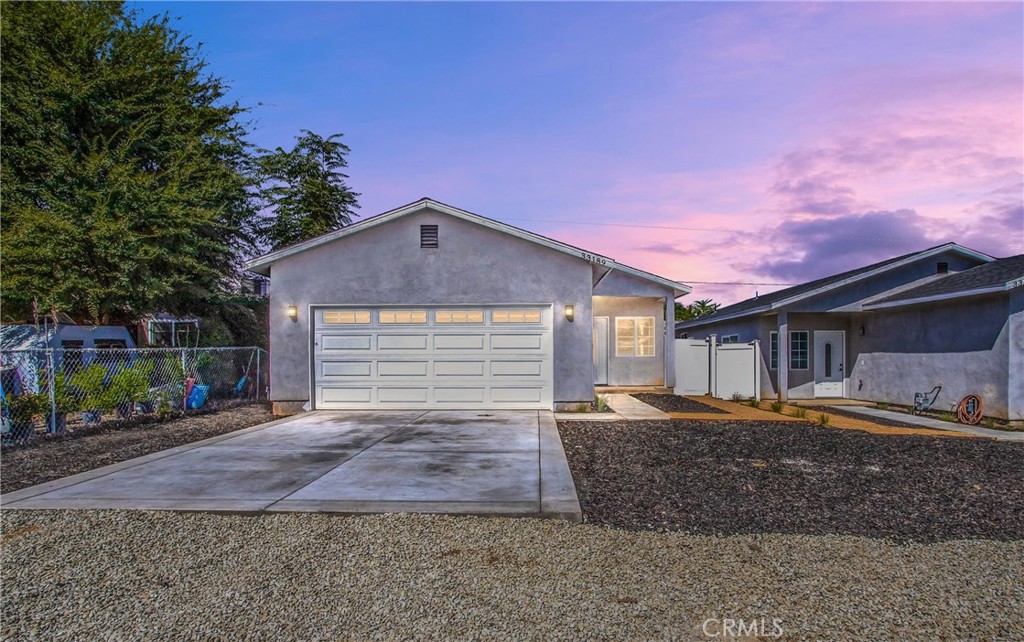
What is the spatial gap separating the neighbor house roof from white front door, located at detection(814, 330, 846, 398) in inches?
64.5

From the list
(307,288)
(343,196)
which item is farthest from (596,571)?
(343,196)

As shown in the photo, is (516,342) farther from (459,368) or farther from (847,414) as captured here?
(847,414)

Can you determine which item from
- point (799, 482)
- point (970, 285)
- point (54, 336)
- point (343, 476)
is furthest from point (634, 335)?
point (54, 336)

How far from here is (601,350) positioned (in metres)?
16.9

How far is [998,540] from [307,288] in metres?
11.2

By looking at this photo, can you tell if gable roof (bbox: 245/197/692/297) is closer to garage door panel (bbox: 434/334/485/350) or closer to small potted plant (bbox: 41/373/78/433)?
garage door panel (bbox: 434/334/485/350)

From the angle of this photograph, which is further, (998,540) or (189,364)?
(189,364)

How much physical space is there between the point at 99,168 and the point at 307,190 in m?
13.6

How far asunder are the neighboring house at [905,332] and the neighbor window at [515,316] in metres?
7.00

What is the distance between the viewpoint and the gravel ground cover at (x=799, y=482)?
15.1 feet

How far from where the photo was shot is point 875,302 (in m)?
14.1

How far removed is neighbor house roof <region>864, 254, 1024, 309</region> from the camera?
10273 mm

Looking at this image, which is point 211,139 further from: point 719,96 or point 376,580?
point 376,580

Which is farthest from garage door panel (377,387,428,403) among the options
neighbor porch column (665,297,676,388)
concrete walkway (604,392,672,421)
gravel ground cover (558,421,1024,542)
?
neighbor porch column (665,297,676,388)
